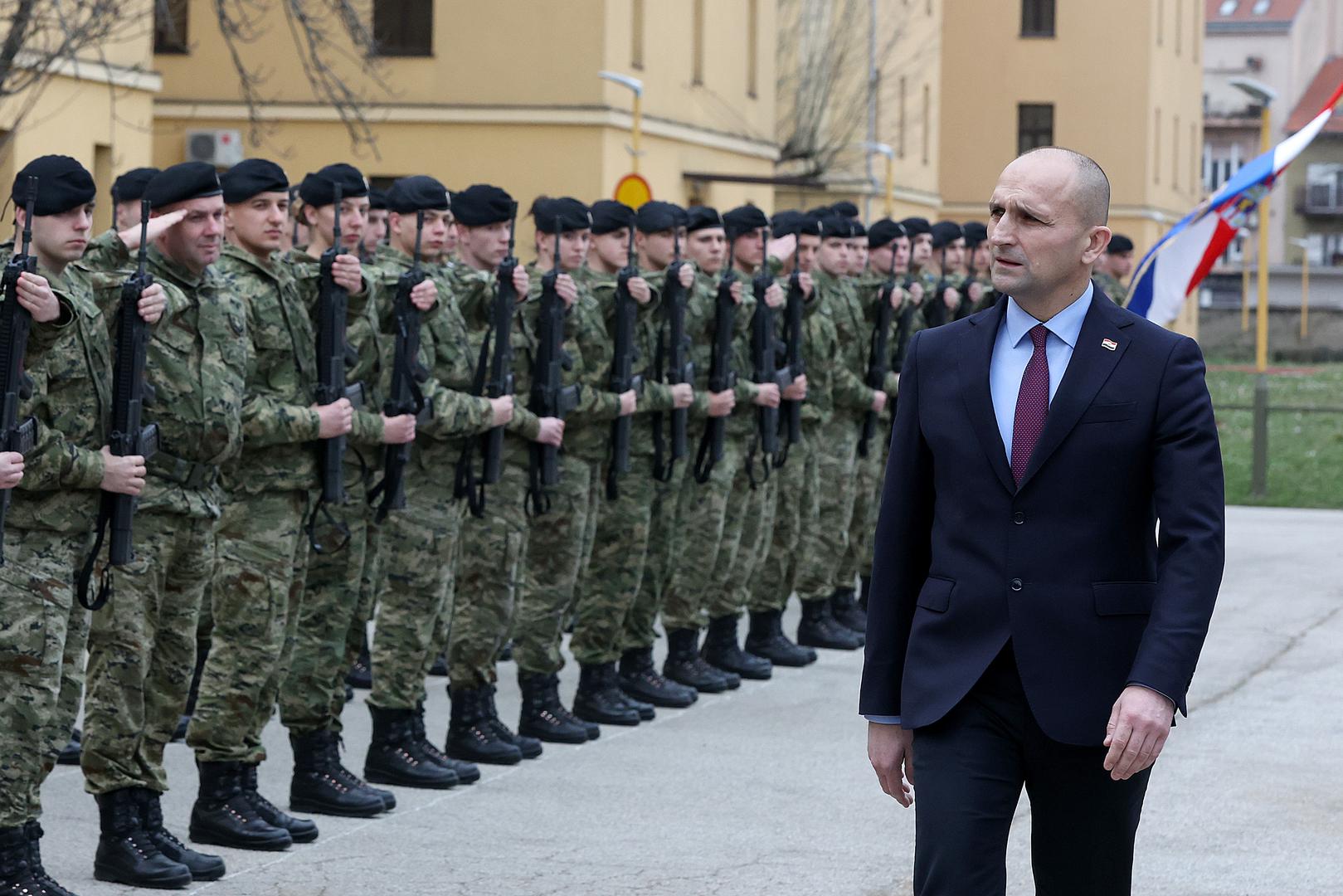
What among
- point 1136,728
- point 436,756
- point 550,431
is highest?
point 550,431

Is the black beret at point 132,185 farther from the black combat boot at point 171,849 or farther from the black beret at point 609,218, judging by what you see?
the black combat boot at point 171,849

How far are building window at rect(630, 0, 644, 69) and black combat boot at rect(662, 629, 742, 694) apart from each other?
1910cm

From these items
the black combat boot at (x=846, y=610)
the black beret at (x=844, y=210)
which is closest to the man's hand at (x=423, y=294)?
the black beret at (x=844, y=210)

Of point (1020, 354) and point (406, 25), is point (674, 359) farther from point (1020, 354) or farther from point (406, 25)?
point (406, 25)

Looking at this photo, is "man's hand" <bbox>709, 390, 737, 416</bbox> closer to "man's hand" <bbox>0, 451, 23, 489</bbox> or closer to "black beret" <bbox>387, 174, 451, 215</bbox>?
"black beret" <bbox>387, 174, 451, 215</bbox>

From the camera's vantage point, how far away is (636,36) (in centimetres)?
2881

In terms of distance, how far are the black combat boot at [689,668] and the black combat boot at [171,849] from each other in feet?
13.1

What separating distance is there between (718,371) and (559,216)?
175 centimetres

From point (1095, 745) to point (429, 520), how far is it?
405 centimetres

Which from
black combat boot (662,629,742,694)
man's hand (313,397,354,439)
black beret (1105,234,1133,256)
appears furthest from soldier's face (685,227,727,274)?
black beret (1105,234,1133,256)

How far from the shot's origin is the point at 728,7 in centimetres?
3238

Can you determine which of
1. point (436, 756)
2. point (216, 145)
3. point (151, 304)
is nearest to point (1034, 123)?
point (216, 145)

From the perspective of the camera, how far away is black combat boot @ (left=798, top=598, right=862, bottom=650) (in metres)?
11.7

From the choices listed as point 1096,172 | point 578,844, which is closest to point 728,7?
point 578,844
